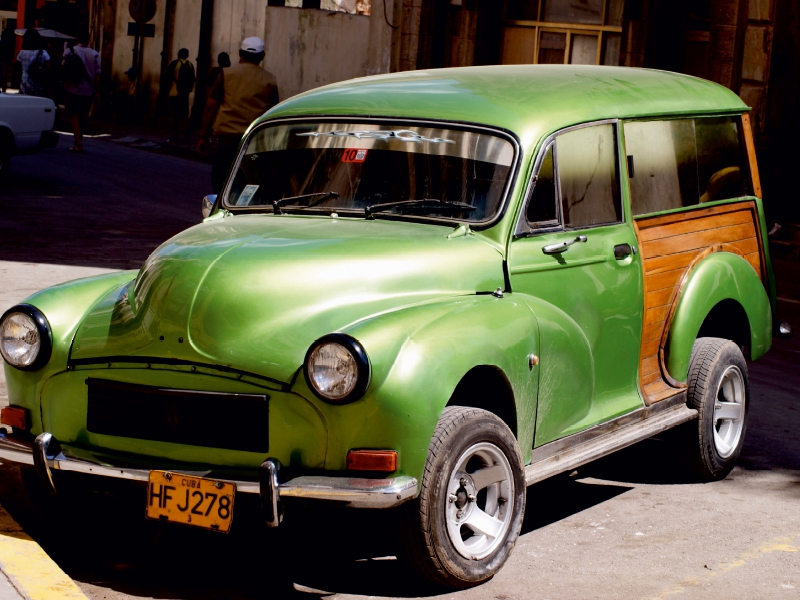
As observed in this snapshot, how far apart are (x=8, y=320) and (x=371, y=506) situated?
5.44ft

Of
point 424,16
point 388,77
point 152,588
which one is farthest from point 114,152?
point 152,588

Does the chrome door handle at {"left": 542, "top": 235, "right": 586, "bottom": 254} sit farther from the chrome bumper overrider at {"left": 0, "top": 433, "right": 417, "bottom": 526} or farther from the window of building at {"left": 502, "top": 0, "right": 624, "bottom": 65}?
the window of building at {"left": 502, "top": 0, "right": 624, "bottom": 65}

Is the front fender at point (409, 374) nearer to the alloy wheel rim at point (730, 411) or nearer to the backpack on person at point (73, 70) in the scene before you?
the alloy wheel rim at point (730, 411)

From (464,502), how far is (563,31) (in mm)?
17320

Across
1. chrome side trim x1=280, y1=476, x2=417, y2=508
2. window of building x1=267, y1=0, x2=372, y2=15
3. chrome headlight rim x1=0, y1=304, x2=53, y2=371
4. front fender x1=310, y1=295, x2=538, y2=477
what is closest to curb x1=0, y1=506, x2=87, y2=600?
chrome headlight rim x1=0, y1=304, x2=53, y2=371

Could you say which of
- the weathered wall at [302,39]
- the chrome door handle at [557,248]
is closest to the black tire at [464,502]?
the chrome door handle at [557,248]

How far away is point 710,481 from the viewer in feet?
20.6

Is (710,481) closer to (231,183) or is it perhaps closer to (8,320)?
(231,183)

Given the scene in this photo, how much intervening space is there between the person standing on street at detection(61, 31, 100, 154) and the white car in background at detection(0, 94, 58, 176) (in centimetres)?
306

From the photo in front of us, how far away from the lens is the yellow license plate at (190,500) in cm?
425

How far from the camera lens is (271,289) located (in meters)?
4.57

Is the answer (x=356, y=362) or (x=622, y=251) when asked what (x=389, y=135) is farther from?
(x=356, y=362)

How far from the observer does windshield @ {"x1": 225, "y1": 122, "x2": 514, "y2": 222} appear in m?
5.24

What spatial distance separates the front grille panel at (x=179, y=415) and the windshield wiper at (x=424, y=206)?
3.97 feet
